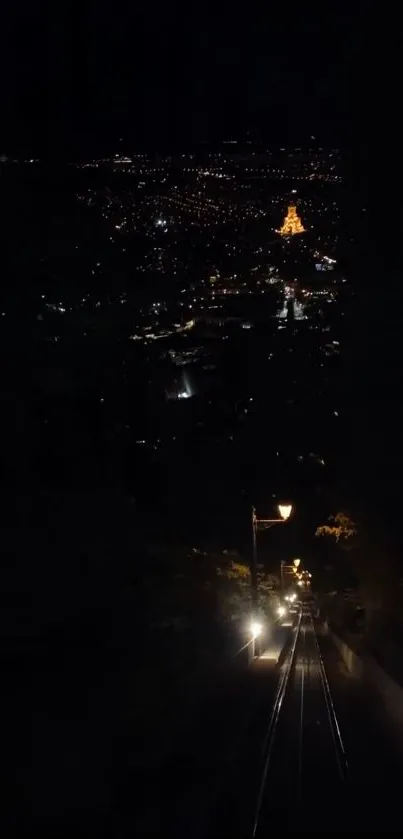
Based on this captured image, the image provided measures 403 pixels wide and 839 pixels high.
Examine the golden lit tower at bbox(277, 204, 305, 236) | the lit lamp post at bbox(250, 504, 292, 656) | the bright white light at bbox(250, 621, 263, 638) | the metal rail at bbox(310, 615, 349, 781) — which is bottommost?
the metal rail at bbox(310, 615, 349, 781)

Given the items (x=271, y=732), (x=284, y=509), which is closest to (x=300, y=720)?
(x=271, y=732)

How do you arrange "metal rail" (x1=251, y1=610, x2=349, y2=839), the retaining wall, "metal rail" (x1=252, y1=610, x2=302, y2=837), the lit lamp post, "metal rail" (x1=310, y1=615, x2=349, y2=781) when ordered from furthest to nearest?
the lit lamp post → the retaining wall → "metal rail" (x1=310, y1=615, x2=349, y2=781) → "metal rail" (x1=251, y1=610, x2=349, y2=839) → "metal rail" (x1=252, y1=610, x2=302, y2=837)

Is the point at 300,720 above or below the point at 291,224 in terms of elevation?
below

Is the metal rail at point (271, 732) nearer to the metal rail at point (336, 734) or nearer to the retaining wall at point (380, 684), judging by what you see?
the metal rail at point (336, 734)

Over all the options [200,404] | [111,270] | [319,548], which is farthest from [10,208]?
[319,548]

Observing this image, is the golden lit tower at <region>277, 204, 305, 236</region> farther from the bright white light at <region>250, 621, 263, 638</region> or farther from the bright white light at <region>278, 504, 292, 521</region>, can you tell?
the bright white light at <region>250, 621, 263, 638</region>

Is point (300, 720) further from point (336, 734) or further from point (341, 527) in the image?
point (341, 527)

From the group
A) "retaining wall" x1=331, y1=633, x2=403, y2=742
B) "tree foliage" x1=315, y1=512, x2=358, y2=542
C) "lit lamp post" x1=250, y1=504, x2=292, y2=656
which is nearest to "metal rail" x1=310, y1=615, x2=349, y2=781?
"retaining wall" x1=331, y1=633, x2=403, y2=742

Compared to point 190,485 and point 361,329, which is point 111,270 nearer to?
point 361,329

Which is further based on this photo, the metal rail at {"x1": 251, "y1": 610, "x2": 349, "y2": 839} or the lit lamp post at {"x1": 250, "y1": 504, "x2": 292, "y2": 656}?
the lit lamp post at {"x1": 250, "y1": 504, "x2": 292, "y2": 656}

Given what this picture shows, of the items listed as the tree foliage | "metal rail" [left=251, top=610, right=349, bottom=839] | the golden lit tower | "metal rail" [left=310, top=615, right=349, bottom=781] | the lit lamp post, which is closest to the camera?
"metal rail" [left=251, top=610, right=349, bottom=839]
